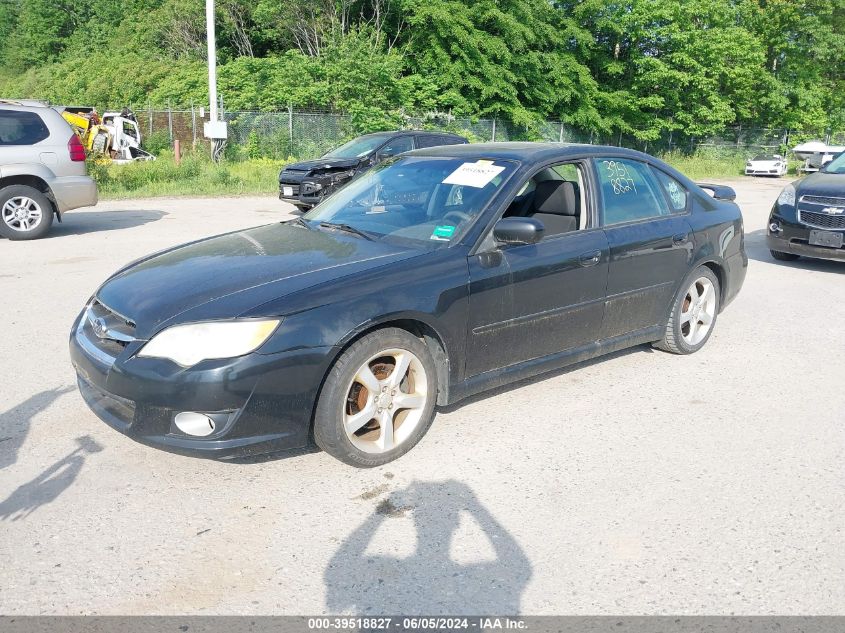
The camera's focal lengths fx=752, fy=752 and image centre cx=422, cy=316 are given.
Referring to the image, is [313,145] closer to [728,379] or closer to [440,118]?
[440,118]

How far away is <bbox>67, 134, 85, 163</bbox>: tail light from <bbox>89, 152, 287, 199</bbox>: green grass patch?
569 centimetres

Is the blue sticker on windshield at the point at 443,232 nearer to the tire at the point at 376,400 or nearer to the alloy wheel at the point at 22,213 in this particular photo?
the tire at the point at 376,400

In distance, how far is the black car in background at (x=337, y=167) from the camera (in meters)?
13.6

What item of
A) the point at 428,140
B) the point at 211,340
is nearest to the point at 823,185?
the point at 428,140

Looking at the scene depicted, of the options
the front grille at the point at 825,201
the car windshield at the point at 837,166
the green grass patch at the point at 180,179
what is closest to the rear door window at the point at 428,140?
the green grass patch at the point at 180,179

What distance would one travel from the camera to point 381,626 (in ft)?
8.68

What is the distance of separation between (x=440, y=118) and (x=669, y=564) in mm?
28593

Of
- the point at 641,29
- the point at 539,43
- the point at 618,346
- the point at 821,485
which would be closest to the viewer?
the point at 821,485

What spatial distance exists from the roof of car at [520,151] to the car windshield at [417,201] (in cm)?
9

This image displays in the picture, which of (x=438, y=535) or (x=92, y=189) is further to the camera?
(x=92, y=189)

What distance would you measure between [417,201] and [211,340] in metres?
1.77

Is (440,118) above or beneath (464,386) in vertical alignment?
above

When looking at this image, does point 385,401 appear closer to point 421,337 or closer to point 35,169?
point 421,337

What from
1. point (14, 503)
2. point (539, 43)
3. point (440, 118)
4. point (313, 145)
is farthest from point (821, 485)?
point (539, 43)
